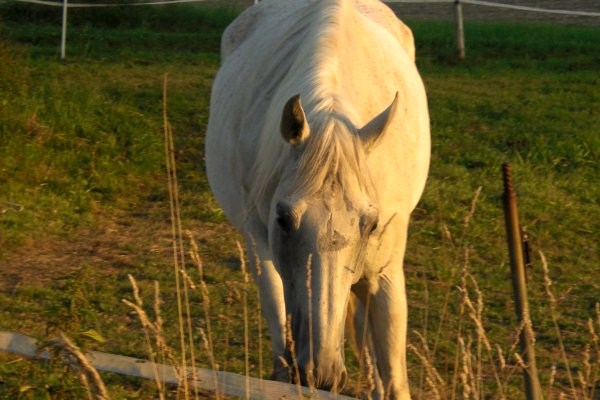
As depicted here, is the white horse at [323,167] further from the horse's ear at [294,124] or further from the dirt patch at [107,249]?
the dirt patch at [107,249]

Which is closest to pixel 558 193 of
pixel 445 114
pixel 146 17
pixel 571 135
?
pixel 571 135

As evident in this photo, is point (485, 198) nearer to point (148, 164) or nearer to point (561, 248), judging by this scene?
point (561, 248)

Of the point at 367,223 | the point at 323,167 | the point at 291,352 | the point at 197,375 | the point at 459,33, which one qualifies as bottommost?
the point at 459,33

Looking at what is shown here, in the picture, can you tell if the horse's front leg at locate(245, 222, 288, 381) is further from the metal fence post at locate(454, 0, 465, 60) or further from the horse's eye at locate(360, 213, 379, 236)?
the metal fence post at locate(454, 0, 465, 60)

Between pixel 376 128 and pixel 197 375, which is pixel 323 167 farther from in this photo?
pixel 197 375

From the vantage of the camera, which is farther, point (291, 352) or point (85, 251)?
point (85, 251)

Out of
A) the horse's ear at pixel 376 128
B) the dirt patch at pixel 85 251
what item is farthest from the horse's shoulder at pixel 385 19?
the dirt patch at pixel 85 251

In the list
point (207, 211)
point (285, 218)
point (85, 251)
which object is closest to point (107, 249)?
point (85, 251)

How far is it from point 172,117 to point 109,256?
8.92 feet

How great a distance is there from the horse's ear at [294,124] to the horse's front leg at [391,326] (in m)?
0.92

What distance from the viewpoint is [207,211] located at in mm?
7645

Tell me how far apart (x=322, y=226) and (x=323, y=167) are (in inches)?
7.6

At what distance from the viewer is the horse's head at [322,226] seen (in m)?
3.36

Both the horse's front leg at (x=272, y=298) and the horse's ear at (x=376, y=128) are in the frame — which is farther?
the horse's front leg at (x=272, y=298)
